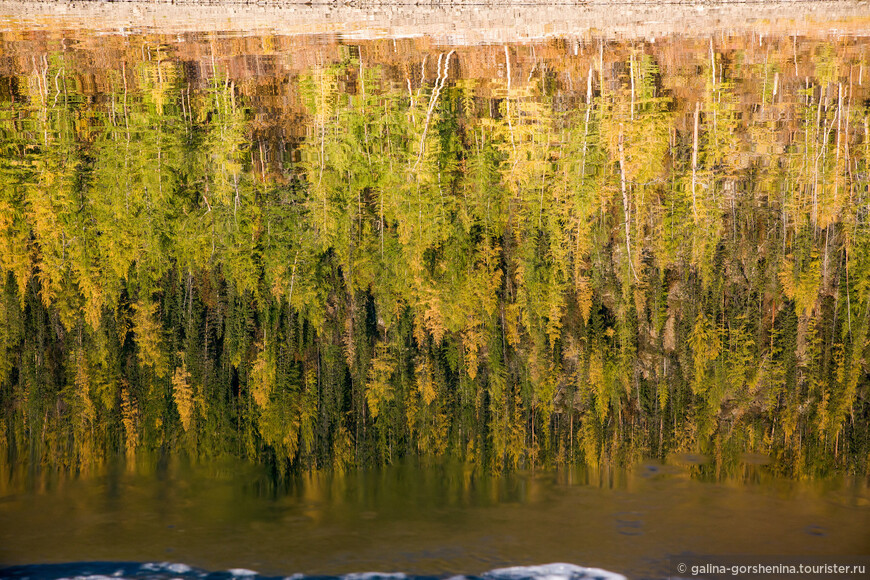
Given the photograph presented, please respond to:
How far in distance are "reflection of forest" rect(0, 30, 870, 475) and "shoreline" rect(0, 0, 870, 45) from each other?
1957mm

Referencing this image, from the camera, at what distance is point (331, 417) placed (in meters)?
3.52

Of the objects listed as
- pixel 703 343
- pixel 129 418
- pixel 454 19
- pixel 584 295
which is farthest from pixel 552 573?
pixel 454 19

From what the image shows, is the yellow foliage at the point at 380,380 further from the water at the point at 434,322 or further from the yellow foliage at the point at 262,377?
the yellow foliage at the point at 262,377

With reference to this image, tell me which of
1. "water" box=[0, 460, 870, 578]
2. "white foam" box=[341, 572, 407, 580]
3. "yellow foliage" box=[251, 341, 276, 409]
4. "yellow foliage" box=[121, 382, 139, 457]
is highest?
"yellow foliage" box=[251, 341, 276, 409]

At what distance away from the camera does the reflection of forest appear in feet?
11.4

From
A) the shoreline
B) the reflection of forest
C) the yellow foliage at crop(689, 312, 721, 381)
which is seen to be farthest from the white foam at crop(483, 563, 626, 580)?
the shoreline

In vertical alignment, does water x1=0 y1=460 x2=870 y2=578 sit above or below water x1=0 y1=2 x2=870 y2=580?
below

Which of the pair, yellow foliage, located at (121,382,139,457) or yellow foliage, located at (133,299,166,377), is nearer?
yellow foliage, located at (121,382,139,457)

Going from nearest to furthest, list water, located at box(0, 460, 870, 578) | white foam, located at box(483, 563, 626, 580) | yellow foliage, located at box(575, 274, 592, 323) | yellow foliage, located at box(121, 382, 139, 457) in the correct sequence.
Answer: white foam, located at box(483, 563, 626, 580) → water, located at box(0, 460, 870, 578) → yellow foliage, located at box(121, 382, 139, 457) → yellow foliage, located at box(575, 274, 592, 323)

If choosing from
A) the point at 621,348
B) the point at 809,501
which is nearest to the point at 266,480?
the point at 621,348

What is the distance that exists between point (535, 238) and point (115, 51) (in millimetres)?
4845

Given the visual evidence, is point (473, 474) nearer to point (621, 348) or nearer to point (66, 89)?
point (621, 348)

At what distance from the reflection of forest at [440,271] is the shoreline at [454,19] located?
1.96 m

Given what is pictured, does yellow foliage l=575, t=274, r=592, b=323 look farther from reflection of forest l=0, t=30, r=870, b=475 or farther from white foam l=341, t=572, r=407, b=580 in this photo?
white foam l=341, t=572, r=407, b=580
